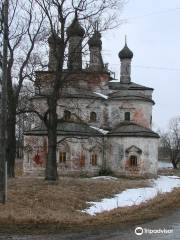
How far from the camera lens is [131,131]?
47.0m

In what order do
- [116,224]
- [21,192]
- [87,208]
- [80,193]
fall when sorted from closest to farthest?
[116,224], [87,208], [21,192], [80,193]

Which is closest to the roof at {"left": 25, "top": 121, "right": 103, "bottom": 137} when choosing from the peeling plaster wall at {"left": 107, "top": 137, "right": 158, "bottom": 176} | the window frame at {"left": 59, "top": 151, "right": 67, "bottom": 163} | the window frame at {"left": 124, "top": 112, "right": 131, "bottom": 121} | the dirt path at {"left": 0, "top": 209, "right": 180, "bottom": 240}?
the window frame at {"left": 59, "top": 151, "right": 67, "bottom": 163}

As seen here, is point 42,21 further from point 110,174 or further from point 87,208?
Result: point 110,174

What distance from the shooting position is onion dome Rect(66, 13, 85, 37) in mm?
29469

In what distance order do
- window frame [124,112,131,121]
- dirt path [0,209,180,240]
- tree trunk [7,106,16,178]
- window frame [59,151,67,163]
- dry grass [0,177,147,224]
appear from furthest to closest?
window frame [124,112,131,121] < window frame [59,151,67,163] < tree trunk [7,106,16,178] < dry grass [0,177,147,224] < dirt path [0,209,180,240]

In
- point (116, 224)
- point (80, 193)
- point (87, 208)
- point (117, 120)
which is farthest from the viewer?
point (117, 120)

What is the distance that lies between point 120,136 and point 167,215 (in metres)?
32.8

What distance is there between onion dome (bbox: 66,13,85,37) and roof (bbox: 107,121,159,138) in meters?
18.0

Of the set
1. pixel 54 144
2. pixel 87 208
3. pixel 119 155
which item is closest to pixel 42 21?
pixel 54 144

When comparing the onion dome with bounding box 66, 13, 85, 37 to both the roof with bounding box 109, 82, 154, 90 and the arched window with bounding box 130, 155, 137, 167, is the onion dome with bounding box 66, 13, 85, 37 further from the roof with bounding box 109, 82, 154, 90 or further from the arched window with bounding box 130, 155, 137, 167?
the roof with bounding box 109, 82, 154, 90

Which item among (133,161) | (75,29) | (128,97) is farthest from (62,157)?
(75,29)

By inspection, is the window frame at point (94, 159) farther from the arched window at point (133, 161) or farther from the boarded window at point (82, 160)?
the arched window at point (133, 161)

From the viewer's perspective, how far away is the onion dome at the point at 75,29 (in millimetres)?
29469

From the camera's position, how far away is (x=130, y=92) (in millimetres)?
50156
